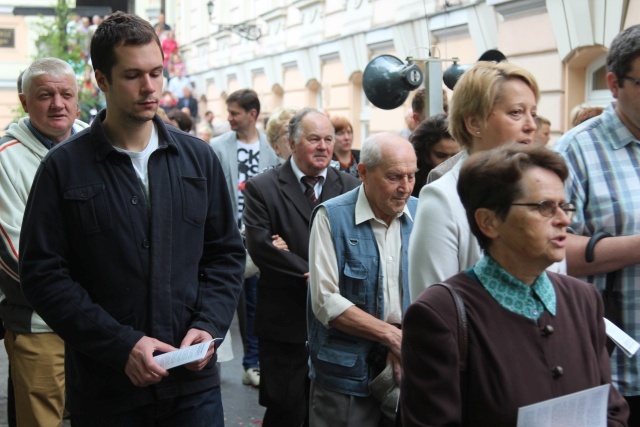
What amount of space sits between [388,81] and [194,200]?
6.13m

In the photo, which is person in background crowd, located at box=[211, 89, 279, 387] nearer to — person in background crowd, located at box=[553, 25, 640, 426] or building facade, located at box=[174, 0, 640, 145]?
building facade, located at box=[174, 0, 640, 145]

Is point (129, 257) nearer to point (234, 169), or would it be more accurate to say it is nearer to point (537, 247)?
point (537, 247)

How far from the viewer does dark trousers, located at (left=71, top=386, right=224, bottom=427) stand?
12.2ft

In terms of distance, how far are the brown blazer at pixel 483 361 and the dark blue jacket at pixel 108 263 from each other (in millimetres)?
1082

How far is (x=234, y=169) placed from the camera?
8.80 meters

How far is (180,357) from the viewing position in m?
3.56

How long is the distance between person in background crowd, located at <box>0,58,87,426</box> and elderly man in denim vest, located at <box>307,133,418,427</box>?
130 centimetres

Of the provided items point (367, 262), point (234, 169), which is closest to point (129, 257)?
point (367, 262)

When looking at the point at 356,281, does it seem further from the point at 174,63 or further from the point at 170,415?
the point at 174,63

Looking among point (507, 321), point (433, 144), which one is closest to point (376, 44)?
point (433, 144)

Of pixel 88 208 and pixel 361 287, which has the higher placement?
pixel 88 208

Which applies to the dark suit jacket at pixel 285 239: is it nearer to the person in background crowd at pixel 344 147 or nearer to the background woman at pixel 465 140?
the background woman at pixel 465 140

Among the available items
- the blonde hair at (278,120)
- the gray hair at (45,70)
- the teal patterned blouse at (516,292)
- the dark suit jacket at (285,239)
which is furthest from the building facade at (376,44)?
Result: the teal patterned blouse at (516,292)

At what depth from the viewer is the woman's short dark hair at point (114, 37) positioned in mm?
3719
